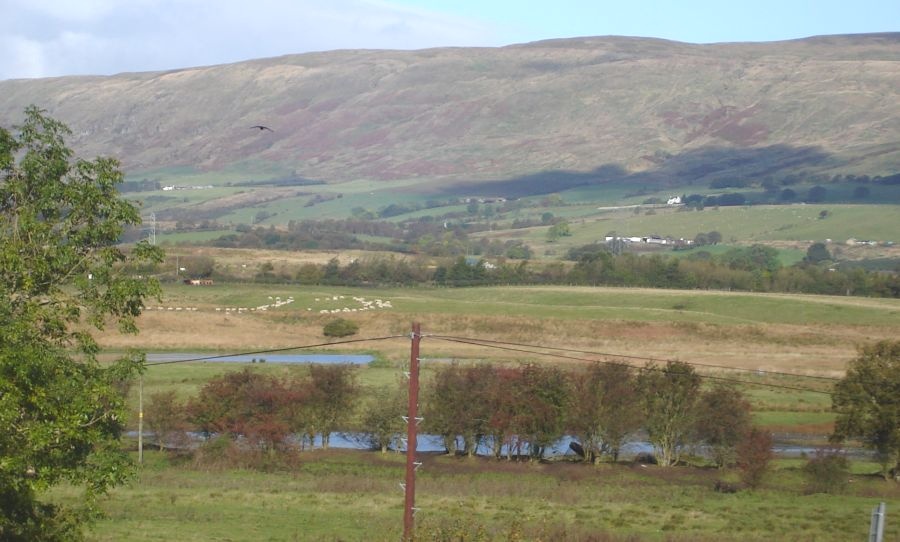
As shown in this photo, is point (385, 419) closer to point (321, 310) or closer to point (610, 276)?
point (321, 310)

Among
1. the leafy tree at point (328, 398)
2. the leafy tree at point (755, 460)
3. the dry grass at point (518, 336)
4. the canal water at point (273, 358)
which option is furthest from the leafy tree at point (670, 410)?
→ the canal water at point (273, 358)

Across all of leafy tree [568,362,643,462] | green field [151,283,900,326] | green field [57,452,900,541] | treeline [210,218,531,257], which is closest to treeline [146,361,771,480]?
leafy tree [568,362,643,462]

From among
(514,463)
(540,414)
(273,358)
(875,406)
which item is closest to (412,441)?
(514,463)

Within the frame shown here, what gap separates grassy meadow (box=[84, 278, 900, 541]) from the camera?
32.9m

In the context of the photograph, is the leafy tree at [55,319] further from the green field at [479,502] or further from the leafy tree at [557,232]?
the leafy tree at [557,232]

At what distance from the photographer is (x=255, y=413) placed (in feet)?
157

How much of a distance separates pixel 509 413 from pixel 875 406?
45.2ft

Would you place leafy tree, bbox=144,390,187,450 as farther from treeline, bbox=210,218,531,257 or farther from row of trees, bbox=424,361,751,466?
treeline, bbox=210,218,531,257

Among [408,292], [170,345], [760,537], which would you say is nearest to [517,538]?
[760,537]

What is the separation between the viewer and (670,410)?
47.8 meters

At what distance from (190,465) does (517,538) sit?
1165 inches

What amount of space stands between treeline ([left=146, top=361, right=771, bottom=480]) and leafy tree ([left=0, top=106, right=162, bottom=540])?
2433 centimetres

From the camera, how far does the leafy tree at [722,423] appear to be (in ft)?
153

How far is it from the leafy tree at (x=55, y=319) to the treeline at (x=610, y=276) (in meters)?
Answer: 93.2
